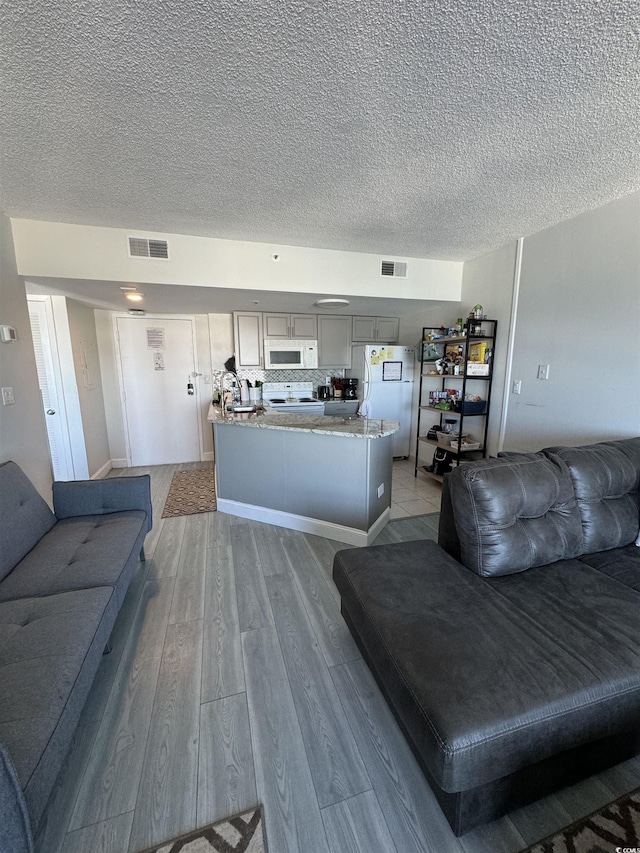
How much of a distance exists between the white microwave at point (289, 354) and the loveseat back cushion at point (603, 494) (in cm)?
332

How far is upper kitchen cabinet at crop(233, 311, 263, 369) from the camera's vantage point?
438cm

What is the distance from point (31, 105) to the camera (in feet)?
4.59

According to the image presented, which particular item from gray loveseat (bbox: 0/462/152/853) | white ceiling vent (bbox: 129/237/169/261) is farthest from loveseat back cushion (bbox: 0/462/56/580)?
white ceiling vent (bbox: 129/237/169/261)

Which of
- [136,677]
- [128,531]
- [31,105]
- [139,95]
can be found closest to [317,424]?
[128,531]

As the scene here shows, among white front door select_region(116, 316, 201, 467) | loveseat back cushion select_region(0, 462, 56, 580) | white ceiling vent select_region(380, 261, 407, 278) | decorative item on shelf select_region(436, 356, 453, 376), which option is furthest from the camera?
white front door select_region(116, 316, 201, 467)

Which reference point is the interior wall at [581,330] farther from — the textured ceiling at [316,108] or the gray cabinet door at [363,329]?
the gray cabinet door at [363,329]

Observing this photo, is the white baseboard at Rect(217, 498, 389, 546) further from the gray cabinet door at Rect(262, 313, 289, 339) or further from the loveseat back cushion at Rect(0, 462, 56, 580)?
the gray cabinet door at Rect(262, 313, 289, 339)

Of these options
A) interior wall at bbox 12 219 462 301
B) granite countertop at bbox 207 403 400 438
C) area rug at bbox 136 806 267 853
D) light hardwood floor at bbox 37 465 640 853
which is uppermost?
interior wall at bbox 12 219 462 301

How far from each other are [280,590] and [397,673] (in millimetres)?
1156

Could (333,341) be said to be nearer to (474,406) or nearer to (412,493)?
(474,406)

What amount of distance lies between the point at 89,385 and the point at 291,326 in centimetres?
252

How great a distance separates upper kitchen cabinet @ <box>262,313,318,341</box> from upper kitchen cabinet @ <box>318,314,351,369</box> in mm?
113

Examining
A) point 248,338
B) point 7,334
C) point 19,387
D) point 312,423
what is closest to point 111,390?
point 248,338

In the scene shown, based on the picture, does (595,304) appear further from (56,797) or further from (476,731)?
(56,797)
